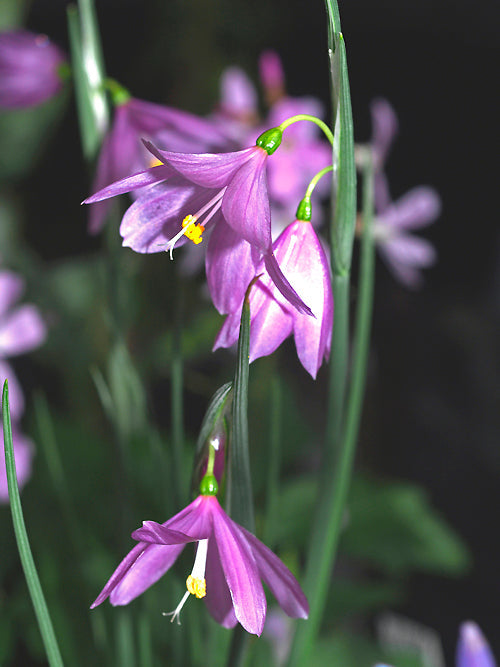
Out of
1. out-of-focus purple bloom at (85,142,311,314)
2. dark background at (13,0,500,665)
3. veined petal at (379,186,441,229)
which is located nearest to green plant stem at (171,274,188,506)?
out-of-focus purple bloom at (85,142,311,314)

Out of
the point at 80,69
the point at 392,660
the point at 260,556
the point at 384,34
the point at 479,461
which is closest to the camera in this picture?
the point at 260,556

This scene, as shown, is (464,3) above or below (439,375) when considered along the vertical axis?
above

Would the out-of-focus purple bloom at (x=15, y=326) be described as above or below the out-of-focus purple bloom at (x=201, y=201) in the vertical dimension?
below

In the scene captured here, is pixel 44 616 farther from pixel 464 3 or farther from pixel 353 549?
pixel 464 3

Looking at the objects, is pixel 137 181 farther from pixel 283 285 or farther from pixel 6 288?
pixel 6 288

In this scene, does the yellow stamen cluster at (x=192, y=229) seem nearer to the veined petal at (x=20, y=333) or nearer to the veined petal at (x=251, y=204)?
the veined petal at (x=251, y=204)

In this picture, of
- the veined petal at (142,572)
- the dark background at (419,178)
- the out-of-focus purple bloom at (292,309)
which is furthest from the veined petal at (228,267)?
the dark background at (419,178)

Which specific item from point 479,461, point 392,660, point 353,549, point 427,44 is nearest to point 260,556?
point 392,660
